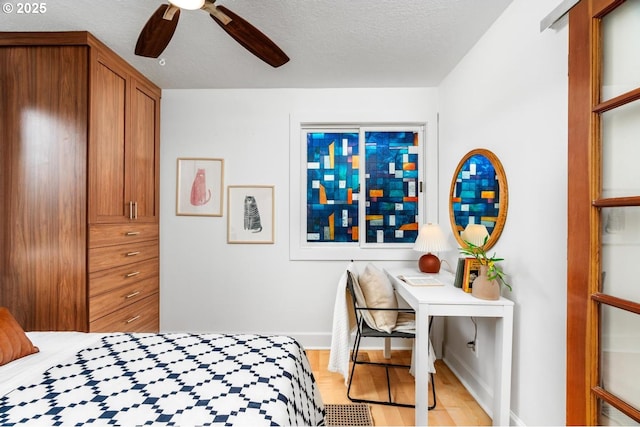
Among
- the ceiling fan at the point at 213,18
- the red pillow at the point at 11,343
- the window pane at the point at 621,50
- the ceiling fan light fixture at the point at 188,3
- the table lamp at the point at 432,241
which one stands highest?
the ceiling fan at the point at 213,18

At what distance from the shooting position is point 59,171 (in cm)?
213

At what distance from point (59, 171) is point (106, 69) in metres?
0.81

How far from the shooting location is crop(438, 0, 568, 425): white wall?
4.98 feet

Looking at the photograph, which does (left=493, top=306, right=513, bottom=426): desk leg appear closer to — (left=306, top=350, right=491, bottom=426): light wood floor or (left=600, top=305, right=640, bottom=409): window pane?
(left=306, top=350, right=491, bottom=426): light wood floor

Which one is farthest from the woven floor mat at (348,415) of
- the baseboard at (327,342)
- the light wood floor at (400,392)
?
the baseboard at (327,342)

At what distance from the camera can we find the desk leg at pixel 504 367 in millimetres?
1766

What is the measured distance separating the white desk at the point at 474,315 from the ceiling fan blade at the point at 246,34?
1.64 metres

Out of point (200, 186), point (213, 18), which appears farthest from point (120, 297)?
point (213, 18)

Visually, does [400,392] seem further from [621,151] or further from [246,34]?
[246,34]

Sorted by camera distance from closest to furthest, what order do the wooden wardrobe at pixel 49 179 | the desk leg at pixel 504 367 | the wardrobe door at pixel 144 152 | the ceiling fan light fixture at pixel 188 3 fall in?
1. the ceiling fan light fixture at pixel 188 3
2. the desk leg at pixel 504 367
3. the wooden wardrobe at pixel 49 179
4. the wardrobe door at pixel 144 152

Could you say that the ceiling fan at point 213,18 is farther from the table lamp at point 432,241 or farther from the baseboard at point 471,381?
the baseboard at point 471,381

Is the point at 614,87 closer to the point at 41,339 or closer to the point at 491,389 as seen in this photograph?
the point at 491,389

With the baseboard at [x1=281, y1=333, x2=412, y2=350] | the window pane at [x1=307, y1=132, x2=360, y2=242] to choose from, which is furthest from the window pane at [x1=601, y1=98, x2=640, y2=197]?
the baseboard at [x1=281, y1=333, x2=412, y2=350]

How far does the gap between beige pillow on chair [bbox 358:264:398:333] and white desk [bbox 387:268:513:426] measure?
0.37 metres
